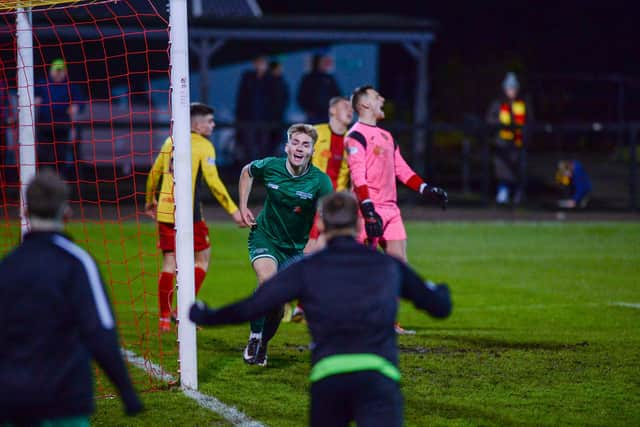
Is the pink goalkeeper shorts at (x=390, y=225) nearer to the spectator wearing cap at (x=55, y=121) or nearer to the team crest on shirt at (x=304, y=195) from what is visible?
the team crest on shirt at (x=304, y=195)

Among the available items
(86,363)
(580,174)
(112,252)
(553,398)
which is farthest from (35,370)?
(580,174)

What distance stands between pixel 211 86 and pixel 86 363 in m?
23.0

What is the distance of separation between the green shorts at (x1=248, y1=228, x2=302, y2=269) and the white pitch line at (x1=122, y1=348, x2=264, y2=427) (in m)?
1.08

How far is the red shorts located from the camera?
9.84 metres

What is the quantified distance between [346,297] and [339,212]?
357 mm

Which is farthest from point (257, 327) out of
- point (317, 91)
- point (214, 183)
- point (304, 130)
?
point (317, 91)

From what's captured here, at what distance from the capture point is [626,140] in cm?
2866

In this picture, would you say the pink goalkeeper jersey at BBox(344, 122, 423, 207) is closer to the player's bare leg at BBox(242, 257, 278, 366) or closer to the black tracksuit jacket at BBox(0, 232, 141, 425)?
the player's bare leg at BBox(242, 257, 278, 366)

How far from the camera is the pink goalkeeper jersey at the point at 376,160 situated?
9.44 metres

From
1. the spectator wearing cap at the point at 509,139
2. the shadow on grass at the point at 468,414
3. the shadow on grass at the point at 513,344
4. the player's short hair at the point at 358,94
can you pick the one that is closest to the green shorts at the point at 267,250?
the shadow on grass at the point at 468,414

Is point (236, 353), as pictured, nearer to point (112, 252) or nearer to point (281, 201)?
point (281, 201)

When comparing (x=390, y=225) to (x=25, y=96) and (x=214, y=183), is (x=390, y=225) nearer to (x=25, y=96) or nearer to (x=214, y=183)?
(x=214, y=183)

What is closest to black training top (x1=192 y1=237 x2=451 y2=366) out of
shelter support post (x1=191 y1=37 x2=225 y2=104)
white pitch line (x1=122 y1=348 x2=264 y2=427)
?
white pitch line (x1=122 y1=348 x2=264 y2=427)

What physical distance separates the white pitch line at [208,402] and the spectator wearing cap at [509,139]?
14.0 metres
